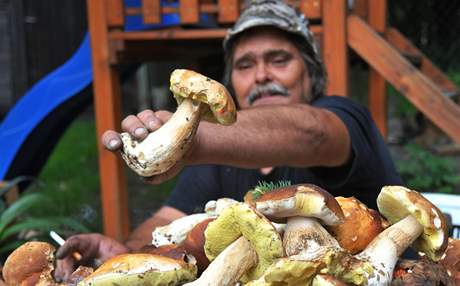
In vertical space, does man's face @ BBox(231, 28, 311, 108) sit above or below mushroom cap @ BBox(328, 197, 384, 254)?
above

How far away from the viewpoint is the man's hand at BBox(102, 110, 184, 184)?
89 cm

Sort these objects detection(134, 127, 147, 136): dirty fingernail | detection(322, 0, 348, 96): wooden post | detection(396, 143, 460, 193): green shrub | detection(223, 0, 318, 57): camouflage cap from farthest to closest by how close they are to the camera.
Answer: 1. detection(396, 143, 460, 193): green shrub
2. detection(322, 0, 348, 96): wooden post
3. detection(223, 0, 318, 57): camouflage cap
4. detection(134, 127, 147, 136): dirty fingernail

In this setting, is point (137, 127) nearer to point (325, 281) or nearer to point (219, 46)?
point (325, 281)

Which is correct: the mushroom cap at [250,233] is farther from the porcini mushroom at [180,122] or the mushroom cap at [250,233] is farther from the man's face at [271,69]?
the man's face at [271,69]

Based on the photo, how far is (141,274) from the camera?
743mm

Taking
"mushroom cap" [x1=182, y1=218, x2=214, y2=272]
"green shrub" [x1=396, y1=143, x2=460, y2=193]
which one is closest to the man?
"mushroom cap" [x1=182, y1=218, x2=214, y2=272]

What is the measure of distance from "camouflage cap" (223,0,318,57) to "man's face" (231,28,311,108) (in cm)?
5

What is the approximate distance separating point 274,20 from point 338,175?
26.6 inches

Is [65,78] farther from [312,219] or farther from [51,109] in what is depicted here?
[312,219]

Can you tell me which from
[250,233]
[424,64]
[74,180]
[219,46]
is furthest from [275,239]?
[74,180]

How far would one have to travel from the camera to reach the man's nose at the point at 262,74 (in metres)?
2.12

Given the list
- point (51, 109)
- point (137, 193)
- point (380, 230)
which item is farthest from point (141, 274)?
point (137, 193)

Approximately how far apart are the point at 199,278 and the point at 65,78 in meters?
2.80

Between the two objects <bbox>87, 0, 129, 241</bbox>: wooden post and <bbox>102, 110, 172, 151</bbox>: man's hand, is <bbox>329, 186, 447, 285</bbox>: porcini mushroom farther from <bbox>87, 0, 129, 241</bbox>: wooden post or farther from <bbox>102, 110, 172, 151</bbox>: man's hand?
<bbox>87, 0, 129, 241</bbox>: wooden post
